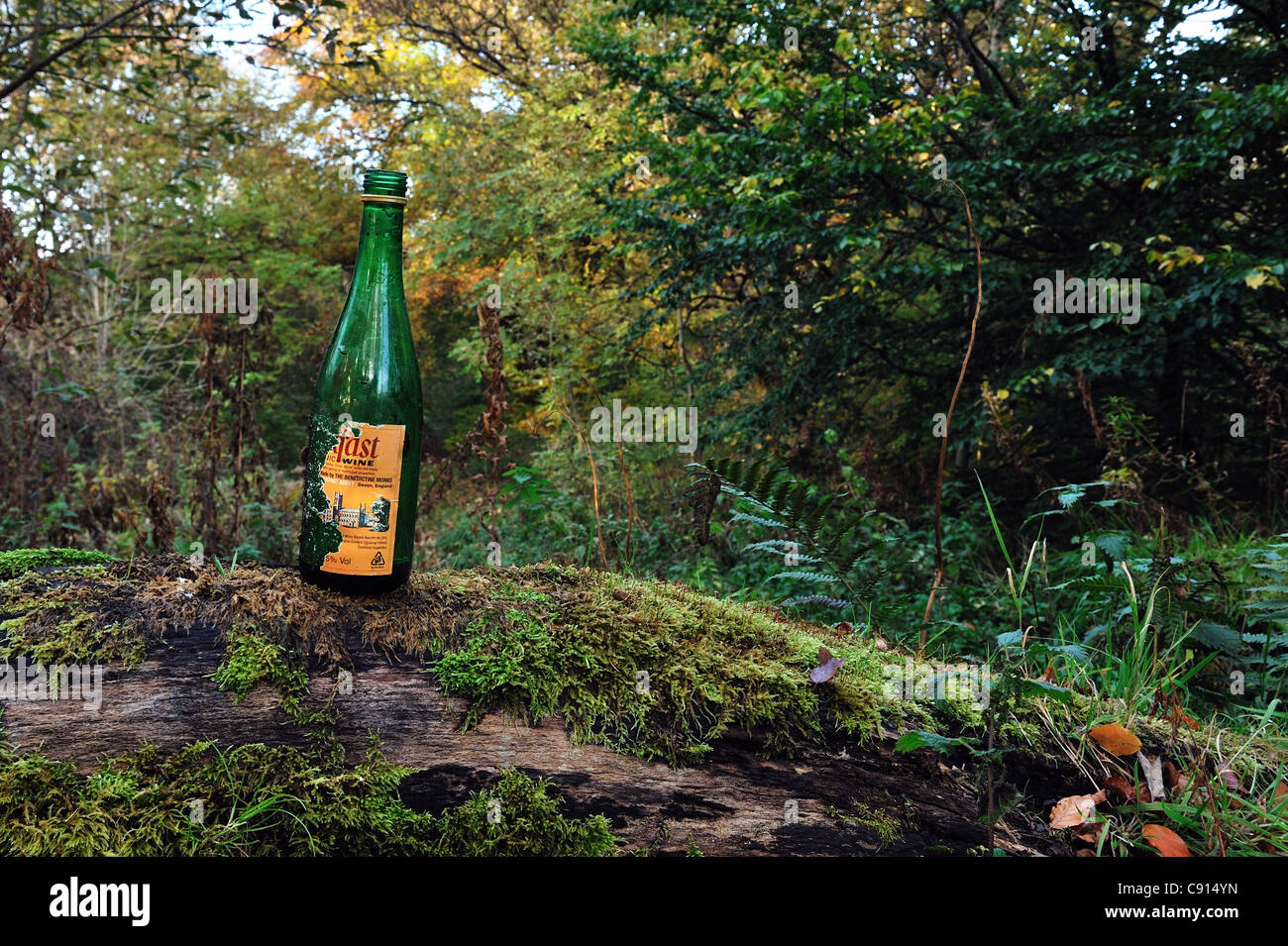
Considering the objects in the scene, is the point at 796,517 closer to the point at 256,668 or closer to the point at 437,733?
the point at 437,733

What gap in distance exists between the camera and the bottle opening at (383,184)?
5.81 feet

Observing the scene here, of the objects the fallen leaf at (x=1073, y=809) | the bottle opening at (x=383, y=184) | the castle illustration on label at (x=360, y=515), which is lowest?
the fallen leaf at (x=1073, y=809)

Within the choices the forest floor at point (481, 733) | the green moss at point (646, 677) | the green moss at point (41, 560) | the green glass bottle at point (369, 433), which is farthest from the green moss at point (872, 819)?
the green moss at point (41, 560)

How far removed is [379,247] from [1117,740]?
1.94 m

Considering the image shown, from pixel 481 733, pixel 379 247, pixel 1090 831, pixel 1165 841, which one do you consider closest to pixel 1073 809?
pixel 1090 831

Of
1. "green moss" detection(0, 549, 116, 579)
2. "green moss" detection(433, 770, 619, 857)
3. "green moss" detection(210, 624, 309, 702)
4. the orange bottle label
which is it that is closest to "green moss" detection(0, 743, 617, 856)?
"green moss" detection(433, 770, 619, 857)

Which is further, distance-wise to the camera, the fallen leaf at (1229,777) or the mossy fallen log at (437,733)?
the fallen leaf at (1229,777)

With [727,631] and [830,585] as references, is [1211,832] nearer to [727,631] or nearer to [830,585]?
[727,631]

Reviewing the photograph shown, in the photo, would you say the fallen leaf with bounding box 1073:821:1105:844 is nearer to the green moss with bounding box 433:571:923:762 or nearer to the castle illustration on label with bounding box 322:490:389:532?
the green moss with bounding box 433:571:923:762

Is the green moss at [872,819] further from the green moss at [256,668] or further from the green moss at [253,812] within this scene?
the green moss at [256,668]

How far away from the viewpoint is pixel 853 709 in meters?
1.76

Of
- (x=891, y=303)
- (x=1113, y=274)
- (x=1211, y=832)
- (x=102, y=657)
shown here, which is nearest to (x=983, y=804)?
(x=1211, y=832)

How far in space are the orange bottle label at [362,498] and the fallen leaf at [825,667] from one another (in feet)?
2.98

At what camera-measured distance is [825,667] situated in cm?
178
